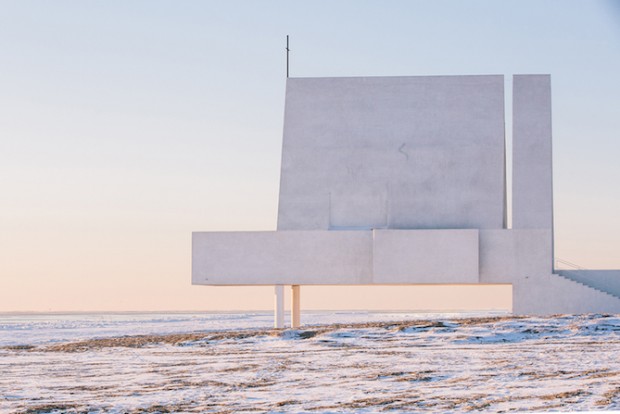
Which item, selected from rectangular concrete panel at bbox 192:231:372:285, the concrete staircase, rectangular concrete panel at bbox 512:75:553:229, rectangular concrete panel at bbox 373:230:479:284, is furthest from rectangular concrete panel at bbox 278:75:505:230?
the concrete staircase

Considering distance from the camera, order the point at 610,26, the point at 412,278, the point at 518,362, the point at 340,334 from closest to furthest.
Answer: the point at 610,26
the point at 518,362
the point at 340,334
the point at 412,278

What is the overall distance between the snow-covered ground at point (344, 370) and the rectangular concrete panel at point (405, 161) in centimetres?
424

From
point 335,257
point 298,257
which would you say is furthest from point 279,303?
point 335,257

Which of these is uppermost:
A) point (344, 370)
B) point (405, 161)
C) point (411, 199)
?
point (405, 161)

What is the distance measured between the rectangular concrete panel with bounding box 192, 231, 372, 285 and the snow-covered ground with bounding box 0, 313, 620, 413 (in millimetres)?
2889

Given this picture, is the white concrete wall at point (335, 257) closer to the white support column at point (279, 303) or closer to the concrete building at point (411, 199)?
the concrete building at point (411, 199)

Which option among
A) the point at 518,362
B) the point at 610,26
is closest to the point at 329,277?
the point at 518,362

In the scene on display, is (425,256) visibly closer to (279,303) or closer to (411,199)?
(411,199)

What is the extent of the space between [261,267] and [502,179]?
6418 millimetres

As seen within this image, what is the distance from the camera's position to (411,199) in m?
25.5

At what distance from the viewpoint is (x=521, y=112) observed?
25109mm

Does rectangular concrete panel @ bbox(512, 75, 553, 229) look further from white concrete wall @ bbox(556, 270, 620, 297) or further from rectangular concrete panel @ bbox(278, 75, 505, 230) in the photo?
white concrete wall @ bbox(556, 270, 620, 297)

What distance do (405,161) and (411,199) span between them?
3.19 feet

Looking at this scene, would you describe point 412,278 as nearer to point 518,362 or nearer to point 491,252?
point 491,252
